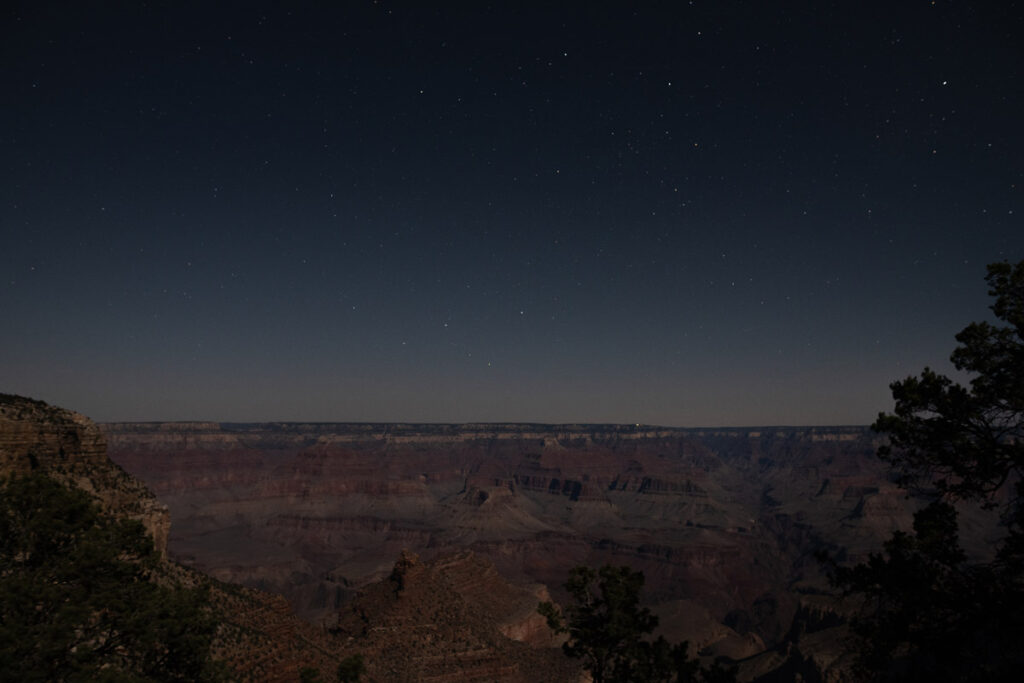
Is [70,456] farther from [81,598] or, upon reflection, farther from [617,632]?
[617,632]

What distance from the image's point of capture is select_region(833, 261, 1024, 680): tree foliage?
11359 millimetres

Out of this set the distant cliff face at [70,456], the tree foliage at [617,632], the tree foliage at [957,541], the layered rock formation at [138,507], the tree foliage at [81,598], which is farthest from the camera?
the layered rock formation at [138,507]

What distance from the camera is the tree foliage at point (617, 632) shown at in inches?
781

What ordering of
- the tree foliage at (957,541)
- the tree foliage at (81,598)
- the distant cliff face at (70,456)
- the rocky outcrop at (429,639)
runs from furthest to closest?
the rocky outcrop at (429,639) → the distant cliff face at (70,456) → the tree foliage at (81,598) → the tree foliage at (957,541)

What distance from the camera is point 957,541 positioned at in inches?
495

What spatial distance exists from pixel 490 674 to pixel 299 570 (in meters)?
140

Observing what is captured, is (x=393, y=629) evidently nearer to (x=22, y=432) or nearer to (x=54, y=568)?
(x=22, y=432)

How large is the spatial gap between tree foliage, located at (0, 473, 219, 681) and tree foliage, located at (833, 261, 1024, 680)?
62.2 feet

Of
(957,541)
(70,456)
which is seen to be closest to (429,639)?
(70,456)

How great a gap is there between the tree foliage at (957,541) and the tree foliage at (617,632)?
8.80 m

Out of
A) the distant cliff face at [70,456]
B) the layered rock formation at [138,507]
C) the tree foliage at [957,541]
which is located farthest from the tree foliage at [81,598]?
the tree foliage at [957,541]

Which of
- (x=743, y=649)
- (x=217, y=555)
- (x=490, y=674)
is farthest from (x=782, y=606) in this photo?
(x=217, y=555)

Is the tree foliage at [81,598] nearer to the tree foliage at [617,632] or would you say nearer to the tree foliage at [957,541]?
the tree foliage at [617,632]

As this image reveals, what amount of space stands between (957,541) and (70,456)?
125 ft
